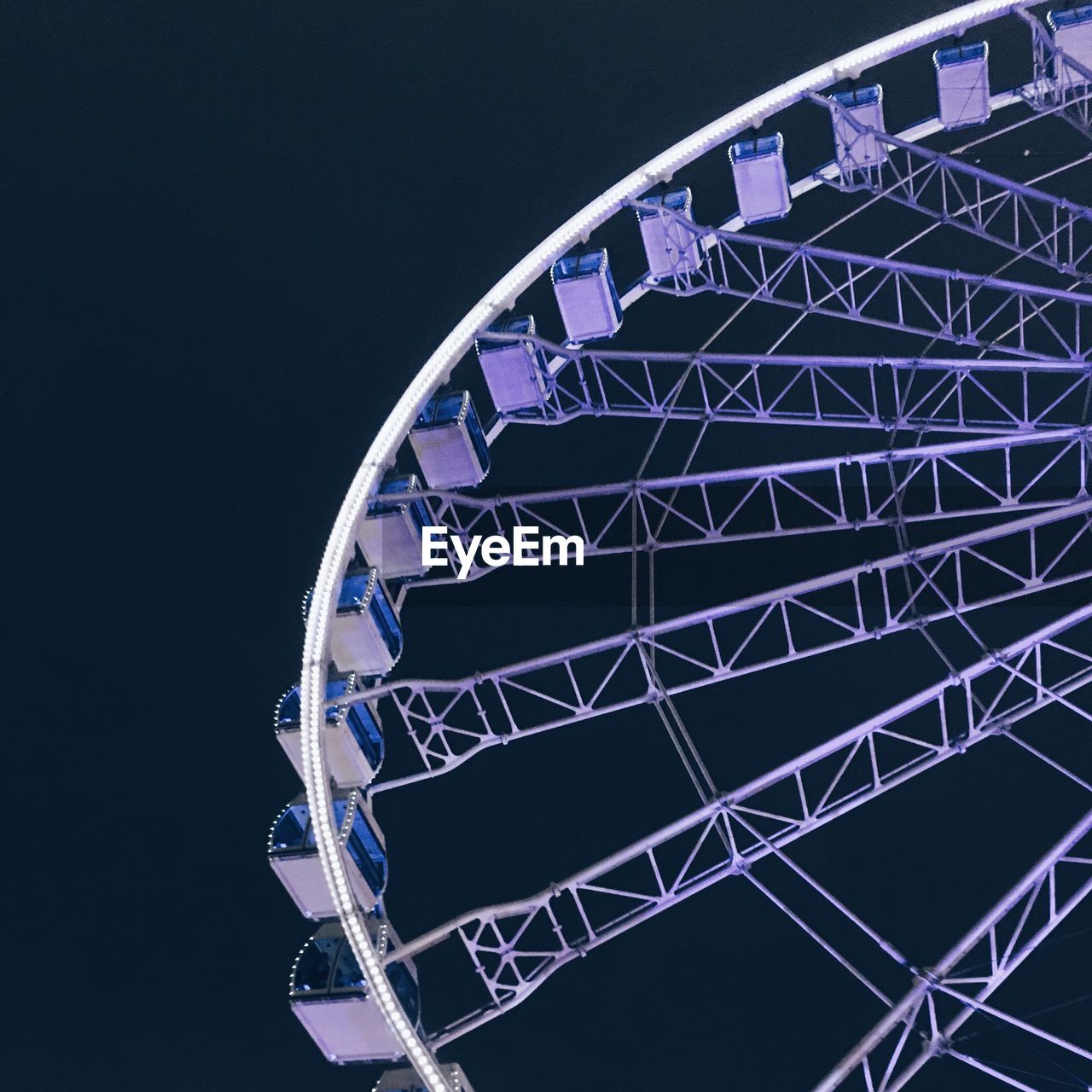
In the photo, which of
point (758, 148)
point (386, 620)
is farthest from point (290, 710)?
point (758, 148)

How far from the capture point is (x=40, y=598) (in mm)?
27188

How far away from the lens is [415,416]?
64.9 ft

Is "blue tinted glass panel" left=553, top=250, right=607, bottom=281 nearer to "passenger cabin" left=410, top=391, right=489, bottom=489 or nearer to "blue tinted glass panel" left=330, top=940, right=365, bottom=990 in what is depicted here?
"passenger cabin" left=410, top=391, right=489, bottom=489

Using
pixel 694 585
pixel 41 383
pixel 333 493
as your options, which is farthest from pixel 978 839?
pixel 41 383

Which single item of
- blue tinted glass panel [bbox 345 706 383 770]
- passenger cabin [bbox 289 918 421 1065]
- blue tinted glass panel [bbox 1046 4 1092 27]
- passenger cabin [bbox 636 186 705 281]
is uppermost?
blue tinted glass panel [bbox 1046 4 1092 27]

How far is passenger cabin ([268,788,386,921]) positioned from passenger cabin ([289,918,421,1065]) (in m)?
Answer: 0.52

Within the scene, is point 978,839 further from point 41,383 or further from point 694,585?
point 41,383

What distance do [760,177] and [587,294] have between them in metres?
2.69

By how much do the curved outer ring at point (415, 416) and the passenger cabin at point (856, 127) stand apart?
0.69 metres

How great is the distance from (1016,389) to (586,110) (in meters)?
8.33

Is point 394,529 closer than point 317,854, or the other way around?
point 317,854

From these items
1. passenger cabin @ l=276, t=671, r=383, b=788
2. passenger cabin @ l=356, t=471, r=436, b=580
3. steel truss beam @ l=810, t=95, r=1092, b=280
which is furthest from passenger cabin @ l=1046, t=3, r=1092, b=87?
passenger cabin @ l=276, t=671, r=383, b=788

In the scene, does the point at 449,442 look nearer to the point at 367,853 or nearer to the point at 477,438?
the point at 477,438

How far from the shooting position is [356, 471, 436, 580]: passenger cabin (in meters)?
19.9
